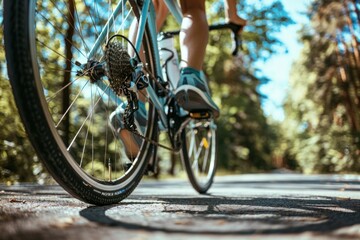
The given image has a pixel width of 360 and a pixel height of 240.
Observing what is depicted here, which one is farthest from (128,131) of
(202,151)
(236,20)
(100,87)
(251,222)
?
(202,151)

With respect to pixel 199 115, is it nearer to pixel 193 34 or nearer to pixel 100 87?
pixel 193 34

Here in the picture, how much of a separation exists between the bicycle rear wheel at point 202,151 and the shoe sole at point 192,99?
2.54ft

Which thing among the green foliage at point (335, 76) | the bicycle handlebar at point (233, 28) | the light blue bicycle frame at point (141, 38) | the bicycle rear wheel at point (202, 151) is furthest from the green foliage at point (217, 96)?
the green foliage at point (335, 76)

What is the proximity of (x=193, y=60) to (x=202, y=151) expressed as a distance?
1442 mm

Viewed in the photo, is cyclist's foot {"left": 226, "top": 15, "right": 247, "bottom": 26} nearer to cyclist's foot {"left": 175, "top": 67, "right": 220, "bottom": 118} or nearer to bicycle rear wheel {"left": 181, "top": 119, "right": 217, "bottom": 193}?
bicycle rear wheel {"left": 181, "top": 119, "right": 217, "bottom": 193}

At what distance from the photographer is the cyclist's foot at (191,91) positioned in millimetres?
2254

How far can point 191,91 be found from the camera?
7.39 feet

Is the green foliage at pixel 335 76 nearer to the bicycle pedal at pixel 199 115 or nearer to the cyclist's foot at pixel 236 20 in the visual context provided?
the cyclist's foot at pixel 236 20

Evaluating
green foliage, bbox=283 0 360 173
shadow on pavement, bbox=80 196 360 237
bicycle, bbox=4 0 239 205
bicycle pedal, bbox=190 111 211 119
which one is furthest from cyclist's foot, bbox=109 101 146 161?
green foliage, bbox=283 0 360 173

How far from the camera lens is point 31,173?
271 inches

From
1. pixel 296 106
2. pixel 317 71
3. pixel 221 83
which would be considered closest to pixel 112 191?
pixel 221 83

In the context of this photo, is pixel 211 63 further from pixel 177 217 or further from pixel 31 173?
pixel 177 217

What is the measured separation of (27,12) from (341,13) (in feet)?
60.9

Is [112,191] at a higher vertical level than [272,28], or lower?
lower
